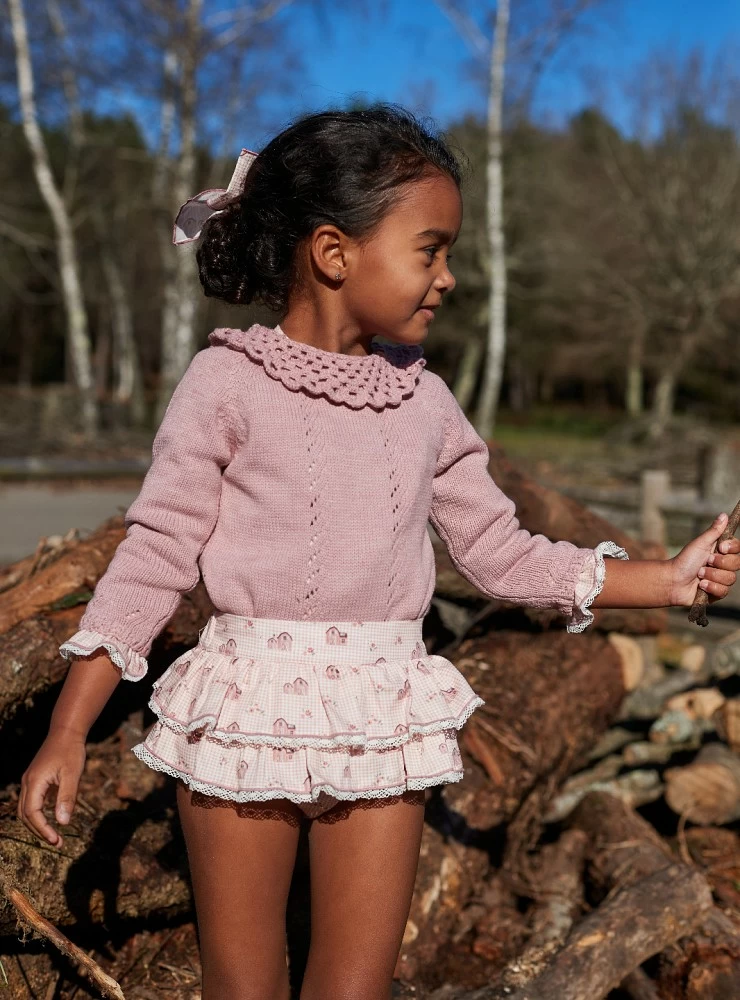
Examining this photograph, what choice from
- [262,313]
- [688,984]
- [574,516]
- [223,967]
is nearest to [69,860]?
[223,967]

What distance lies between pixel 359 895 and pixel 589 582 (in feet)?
2.42

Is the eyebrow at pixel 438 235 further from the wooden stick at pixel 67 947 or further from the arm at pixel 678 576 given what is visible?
the wooden stick at pixel 67 947

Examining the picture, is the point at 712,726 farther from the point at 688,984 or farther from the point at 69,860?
the point at 69,860

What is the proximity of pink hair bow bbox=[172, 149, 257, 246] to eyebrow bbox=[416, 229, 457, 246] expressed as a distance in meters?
0.42

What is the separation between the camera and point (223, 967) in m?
1.83

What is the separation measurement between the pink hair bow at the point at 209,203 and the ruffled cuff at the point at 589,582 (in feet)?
3.41

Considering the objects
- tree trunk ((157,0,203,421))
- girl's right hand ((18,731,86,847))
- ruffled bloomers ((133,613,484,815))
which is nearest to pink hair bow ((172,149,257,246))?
ruffled bloomers ((133,613,484,815))

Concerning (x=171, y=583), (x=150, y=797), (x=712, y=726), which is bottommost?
(x=712, y=726)

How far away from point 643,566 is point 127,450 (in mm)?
14763

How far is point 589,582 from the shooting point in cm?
201

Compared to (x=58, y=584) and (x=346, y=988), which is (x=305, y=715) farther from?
(x=58, y=584)

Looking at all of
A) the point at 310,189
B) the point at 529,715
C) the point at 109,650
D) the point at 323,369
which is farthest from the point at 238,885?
the point at 529,715

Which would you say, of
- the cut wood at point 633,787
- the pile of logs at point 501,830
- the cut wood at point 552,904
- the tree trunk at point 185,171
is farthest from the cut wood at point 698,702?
the tree trunk at point 185,171

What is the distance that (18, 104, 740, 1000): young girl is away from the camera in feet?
5.87
